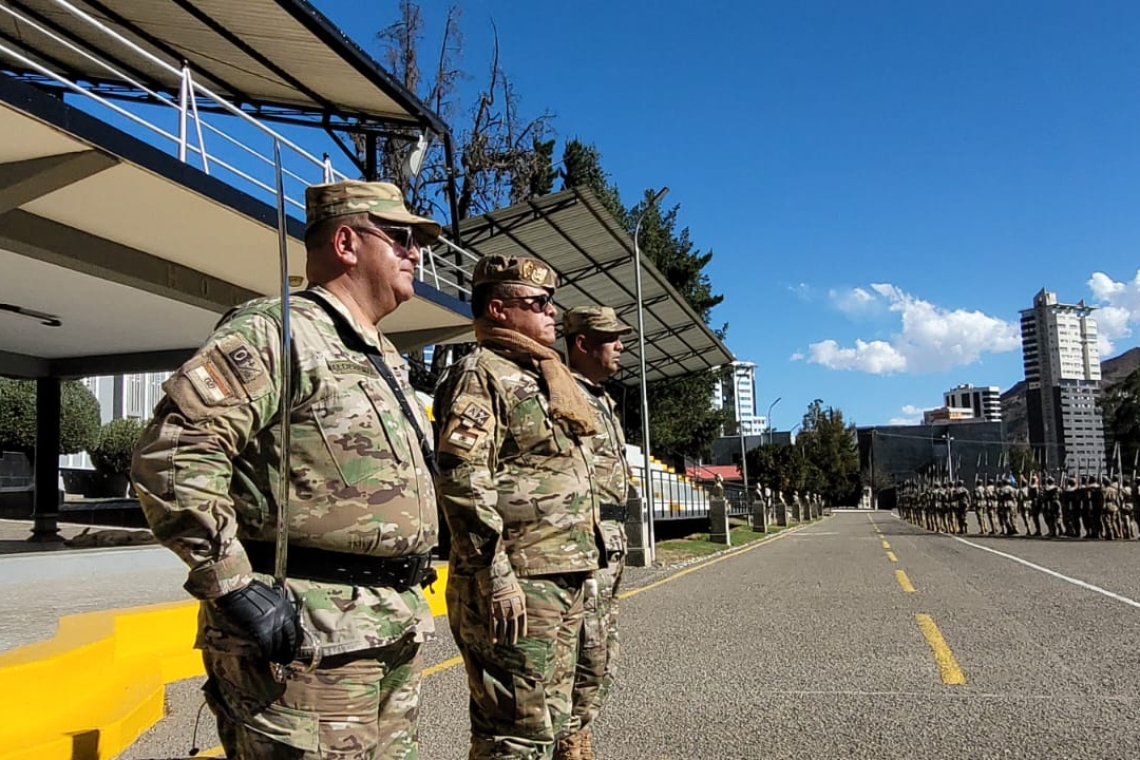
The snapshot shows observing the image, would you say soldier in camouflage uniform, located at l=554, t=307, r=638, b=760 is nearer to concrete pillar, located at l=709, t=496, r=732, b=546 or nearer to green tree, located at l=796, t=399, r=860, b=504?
concrete pillar, located at l=709, t=496, r=732, b=546

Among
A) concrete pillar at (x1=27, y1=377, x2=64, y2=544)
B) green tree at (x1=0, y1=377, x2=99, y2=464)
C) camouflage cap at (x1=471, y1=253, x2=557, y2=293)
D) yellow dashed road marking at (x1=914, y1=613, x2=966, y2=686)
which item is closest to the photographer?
camouflage cap at (x1=471, y1=253, x2=557, y2=293)

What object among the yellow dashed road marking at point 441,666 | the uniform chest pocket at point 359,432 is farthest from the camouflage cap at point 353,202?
the yellow dashed road marking at point 441,666

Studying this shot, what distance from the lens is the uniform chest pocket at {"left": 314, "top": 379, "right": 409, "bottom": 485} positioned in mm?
2096

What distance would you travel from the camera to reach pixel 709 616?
8992 mm

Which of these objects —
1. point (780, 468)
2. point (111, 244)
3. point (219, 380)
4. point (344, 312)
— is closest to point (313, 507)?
point (219, 380)

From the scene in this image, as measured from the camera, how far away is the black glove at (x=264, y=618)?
5.94 feet

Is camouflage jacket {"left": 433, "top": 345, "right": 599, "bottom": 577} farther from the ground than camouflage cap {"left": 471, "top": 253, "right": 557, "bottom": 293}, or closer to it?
closer to it

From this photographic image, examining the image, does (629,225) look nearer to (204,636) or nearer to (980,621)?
Answer: (980,621)

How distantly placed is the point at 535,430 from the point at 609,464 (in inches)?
28.2

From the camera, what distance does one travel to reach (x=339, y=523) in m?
2.06

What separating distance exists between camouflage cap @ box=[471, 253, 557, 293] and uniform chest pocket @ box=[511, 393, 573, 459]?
49 centimetres

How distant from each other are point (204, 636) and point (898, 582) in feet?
37.4

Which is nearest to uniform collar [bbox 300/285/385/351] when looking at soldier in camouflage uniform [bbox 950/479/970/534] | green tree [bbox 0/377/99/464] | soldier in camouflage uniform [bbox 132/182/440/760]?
soldier in camouflage uniform [bbox 132/182/440/760]

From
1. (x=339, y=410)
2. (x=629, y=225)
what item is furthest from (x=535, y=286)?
(x=629, y=225)
